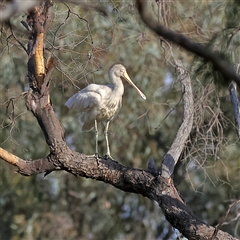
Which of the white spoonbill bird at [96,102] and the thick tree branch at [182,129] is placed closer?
the thick tree branch at [182,129]

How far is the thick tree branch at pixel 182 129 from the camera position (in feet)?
13.8

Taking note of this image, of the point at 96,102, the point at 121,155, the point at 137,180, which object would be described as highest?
the point at 137,180

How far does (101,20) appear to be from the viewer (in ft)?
23.4

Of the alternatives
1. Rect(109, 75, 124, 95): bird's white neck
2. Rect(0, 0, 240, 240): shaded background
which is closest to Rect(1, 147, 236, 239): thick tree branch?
Rect(0, 0, 240, 240): shaded background

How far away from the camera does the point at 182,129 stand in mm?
4496

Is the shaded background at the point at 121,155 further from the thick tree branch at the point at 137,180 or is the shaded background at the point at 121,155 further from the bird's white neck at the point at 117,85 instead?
the thick tree branch at the point at 137,180

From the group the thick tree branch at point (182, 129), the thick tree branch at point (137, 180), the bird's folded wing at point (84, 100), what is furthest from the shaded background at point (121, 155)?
the thick tree branch at point (137, 180)

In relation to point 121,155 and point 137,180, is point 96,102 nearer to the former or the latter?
point 137,180

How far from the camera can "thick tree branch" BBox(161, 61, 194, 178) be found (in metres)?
4.20

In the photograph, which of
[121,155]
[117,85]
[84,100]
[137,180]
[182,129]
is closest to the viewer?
[137,180]

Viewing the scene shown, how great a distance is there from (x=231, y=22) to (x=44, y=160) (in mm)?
1527

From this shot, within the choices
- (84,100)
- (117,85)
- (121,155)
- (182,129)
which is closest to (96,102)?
(84,100)

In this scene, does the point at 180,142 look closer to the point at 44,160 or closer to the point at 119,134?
the point at 44,160

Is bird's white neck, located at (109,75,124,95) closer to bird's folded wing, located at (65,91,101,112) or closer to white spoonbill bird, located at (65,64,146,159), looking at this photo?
white spoonbill bird, located at (65,64,146,159)
